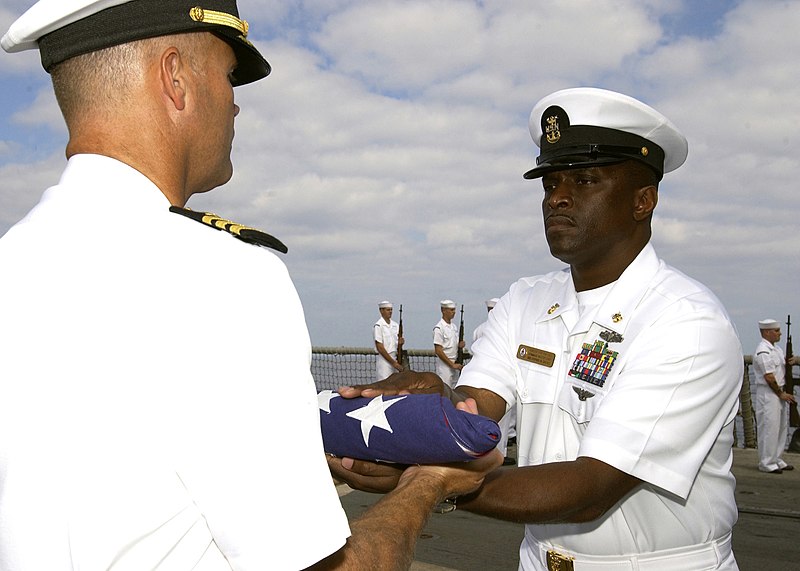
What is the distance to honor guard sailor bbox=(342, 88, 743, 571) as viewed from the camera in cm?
205

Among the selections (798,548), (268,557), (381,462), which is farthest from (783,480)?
(268,557)

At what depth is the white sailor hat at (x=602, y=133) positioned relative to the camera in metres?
2.45

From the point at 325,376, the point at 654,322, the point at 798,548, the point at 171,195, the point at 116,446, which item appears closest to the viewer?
the point at 116,446

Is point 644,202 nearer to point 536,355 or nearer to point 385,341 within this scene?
point 536,355

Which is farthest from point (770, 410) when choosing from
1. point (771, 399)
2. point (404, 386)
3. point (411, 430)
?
point (411, 430)

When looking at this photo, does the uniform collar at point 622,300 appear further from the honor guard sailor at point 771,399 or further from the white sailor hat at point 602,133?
the honor guard sailor at point 771,399

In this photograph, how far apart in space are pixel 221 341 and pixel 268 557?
0.97 feet

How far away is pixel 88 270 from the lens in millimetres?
1014

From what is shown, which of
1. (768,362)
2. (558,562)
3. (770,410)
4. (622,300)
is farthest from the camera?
(768,362)

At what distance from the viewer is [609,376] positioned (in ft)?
7.35

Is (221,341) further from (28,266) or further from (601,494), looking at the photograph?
(601,494)

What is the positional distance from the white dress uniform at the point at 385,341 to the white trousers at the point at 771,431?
7.10 meters

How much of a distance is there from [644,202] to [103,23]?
6.00 feet

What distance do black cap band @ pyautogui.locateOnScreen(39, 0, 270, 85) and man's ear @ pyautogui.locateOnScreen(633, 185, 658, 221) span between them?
5.27 feet
